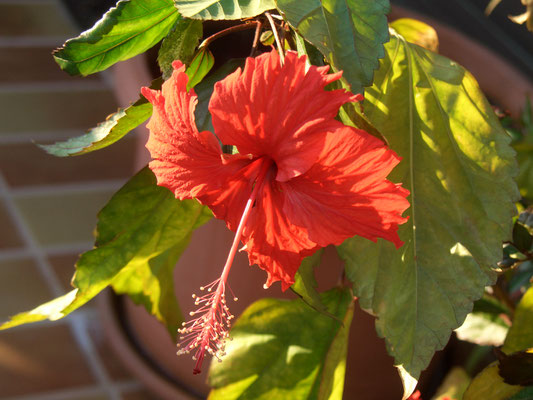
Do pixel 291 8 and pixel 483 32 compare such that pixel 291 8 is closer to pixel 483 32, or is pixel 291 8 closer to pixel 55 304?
pixel 55 304

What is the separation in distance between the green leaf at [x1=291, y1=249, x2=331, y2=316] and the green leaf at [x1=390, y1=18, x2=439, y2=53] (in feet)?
0.73

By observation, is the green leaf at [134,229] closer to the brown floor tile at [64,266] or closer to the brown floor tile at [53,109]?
the brown floor tile at [64,266]

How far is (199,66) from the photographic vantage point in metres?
0.46

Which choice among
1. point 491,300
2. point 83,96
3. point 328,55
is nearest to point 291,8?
point 328,55

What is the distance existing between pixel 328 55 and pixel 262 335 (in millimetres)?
262

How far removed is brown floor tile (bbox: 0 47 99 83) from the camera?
68.5 inches

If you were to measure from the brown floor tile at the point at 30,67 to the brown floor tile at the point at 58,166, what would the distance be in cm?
29

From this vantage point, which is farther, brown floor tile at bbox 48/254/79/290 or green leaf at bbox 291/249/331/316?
brown floor tile at bbox 48/254/79/290

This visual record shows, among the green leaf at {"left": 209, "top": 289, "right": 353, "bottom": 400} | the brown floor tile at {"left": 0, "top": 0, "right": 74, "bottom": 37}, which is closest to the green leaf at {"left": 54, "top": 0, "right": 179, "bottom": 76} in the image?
the green leaf at {"left": 209, "top": 289, "right": 353, "bottom": 400}

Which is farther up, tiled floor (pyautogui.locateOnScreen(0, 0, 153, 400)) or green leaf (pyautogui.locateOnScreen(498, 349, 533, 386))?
green leaf (pyautogui.locateOnScreen(498, 349, 533, 386))

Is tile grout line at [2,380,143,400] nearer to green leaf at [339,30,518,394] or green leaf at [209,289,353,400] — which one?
green leaf at [209,289,353,400]

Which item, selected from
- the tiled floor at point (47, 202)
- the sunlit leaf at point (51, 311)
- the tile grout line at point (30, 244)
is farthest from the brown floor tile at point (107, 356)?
the sunlit leaf at point (51, 311)

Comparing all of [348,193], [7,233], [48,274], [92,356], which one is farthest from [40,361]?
[348,193]

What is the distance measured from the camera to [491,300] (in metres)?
0.64
